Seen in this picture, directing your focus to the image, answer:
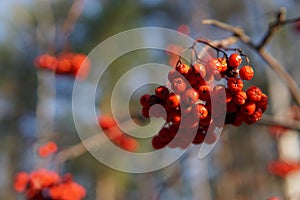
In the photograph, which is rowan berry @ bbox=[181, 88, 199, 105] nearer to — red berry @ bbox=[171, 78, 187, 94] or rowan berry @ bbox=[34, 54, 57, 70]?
red berry @ bbox=[171, 78, 187, 94]

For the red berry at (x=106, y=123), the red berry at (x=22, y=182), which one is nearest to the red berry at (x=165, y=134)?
the red berry at (x=22, y=182)

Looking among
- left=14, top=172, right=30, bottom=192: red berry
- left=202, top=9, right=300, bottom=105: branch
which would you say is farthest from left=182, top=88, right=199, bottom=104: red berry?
left=14, top=172, right=30, bottom=192: red berry

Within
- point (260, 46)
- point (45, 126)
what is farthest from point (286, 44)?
point (260, 46)

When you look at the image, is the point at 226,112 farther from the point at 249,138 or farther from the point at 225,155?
the point at 249,138

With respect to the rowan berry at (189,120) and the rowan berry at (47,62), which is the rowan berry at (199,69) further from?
the rowan berry at (47,62)

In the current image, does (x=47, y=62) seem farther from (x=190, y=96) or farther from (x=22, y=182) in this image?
(x=190, y=96)

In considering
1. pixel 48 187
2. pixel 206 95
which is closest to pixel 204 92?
pixel 206 95
